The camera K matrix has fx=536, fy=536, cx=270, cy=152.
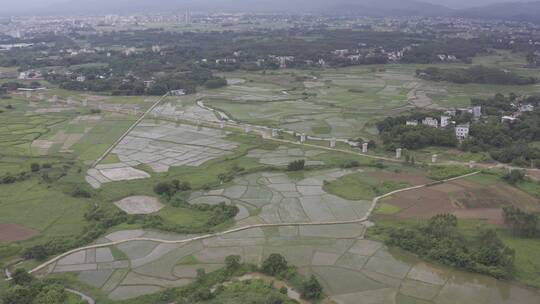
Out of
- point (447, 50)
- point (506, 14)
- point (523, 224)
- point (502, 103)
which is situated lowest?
point (523, 224)

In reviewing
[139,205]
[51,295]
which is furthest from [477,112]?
[51,295]

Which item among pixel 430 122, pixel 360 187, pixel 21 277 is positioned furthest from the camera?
pixel 430 122

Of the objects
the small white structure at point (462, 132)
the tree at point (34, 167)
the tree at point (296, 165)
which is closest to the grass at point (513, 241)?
the tree at point (296, 165)

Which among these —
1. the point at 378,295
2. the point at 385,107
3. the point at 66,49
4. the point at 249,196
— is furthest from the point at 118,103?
the point at 66,49

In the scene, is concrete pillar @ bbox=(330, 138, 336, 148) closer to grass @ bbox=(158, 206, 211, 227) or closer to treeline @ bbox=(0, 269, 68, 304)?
grass @ bbox=(158, 206, 211, 227)

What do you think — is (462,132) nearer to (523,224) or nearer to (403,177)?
(403,177)

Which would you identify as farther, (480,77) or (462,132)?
(480,77)

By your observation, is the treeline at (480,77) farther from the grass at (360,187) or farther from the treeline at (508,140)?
the grass at (360,187)
